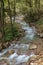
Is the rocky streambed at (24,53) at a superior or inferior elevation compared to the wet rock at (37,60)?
inferior

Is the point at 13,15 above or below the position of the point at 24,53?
above

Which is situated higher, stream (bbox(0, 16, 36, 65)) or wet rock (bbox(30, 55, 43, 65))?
wet rock (bbox(30, 55, 43, 65))

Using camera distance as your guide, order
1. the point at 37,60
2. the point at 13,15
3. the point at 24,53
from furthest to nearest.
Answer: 1. the point at 13,15
2. the point at 24,53
3. the point at 37,60

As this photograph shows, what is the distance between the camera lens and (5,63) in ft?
43.1

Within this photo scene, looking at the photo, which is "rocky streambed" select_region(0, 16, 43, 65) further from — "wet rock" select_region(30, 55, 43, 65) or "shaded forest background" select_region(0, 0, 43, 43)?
"shaded forest background" select_region(0, 0, 43, 43)

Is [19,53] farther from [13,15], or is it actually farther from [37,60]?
[13,15]

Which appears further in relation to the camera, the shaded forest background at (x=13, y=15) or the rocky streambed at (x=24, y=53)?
the shaded forest background at (x=13, y=15)

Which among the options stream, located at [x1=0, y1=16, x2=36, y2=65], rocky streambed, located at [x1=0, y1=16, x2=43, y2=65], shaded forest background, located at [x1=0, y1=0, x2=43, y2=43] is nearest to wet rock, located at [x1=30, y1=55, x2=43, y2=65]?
rocky streambed, located at [x1=0, y1=16, x2=43, y2=65]

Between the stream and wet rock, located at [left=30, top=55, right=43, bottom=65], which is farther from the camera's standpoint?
the stream

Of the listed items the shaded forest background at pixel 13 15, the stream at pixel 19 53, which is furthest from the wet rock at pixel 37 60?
the shaded forest background at pixel 13 15

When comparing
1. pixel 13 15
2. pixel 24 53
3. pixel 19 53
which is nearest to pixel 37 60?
pixel 24 53

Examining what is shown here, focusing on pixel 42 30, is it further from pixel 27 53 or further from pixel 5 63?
pixel 5 63

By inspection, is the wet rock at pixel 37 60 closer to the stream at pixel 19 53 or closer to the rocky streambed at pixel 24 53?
the rocky streambed at pixel 24 53

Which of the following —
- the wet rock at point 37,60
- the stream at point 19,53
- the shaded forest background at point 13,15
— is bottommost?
the stream at point 19,53
